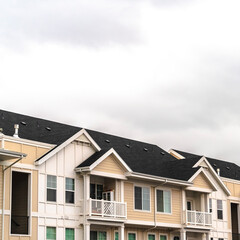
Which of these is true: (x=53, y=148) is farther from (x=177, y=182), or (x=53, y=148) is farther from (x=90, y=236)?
(x=177, y=182)

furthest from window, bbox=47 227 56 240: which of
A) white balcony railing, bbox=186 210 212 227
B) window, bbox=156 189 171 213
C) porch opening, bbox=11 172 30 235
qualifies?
white balcony railing, bbox=186 210 212 227

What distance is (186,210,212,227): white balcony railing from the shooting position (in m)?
45.9

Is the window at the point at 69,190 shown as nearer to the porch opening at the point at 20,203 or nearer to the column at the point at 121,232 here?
the porch opening at the point at 20,203

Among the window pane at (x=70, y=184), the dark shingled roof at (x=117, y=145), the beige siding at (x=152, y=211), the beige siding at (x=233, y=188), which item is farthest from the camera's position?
the beige siding at (x=233, y=188)

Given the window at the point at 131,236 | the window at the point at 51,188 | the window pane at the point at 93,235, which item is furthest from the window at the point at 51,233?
the window at the point at 131,236

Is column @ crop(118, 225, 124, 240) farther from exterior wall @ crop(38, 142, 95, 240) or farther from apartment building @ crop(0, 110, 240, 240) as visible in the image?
exterior wall @ crop(38, 142, 95, 240)

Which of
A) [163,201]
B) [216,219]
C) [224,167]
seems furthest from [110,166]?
[224,167]

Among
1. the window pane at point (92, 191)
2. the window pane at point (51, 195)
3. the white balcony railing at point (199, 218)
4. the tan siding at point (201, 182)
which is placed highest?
the tan siding at point (201, 182)

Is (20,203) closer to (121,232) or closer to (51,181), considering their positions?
(51,181)

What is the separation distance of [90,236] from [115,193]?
337 cm

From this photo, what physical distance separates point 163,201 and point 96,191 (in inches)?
249

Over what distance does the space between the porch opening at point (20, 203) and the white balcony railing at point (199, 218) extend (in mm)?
14347

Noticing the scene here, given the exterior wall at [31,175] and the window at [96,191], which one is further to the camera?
the window at [96,191]

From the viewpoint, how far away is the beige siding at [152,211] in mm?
41781
